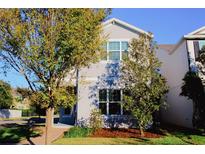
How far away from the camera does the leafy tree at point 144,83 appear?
52.0ft

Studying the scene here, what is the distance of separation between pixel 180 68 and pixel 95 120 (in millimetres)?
8878

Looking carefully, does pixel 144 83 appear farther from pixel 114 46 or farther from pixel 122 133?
pixel 114 46

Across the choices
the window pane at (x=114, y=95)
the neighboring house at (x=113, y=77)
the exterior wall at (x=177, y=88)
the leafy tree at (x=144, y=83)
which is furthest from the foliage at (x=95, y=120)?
the exterior wall at (x=177, y=88)

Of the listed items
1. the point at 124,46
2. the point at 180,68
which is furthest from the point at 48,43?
the point at 180,68

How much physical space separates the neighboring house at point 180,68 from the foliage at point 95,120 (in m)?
6.48

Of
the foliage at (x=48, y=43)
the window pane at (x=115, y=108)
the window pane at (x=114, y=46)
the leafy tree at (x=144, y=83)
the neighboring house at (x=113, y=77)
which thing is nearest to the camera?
the foliage at (x=48, y=43)

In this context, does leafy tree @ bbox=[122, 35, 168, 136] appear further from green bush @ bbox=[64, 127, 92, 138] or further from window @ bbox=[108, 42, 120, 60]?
green bush @ bbox=[64, 127, 92, 138]

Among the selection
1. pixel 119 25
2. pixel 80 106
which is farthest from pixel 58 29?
pixel 119 25

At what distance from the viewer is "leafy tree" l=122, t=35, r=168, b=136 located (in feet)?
52.0

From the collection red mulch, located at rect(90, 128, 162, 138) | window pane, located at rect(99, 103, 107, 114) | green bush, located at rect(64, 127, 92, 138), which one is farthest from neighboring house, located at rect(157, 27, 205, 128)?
green bush, located at rect(64, 127, 92, 138)

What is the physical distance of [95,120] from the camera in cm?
1691

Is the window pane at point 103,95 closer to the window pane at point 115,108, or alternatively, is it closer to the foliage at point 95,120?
the window pane at point 115,108

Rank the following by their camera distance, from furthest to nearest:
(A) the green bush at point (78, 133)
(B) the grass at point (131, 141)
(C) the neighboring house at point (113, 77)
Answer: (C) the neighboring house at point (113, 77), (A) the green bush at point (78, 133), (B) the grass at point (131, 141)

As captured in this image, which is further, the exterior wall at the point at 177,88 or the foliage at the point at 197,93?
the exterior wall at the point at 177,88
